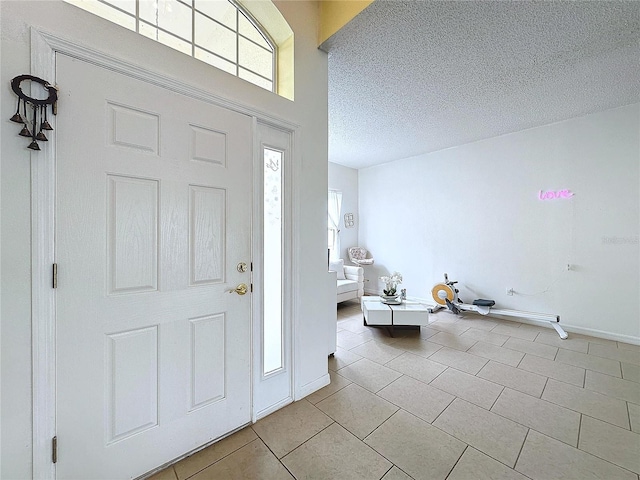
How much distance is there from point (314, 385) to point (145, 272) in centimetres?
156

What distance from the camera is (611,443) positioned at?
1589 mm

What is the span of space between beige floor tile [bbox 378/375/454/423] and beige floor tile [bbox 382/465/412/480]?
51 cm

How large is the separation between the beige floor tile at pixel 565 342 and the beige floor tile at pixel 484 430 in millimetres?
1994

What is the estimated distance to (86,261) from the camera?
3.95 ft

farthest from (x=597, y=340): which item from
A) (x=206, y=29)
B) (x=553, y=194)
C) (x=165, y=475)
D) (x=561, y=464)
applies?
(x=206, y=29)

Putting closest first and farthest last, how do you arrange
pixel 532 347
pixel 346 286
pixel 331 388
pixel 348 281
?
pixel 331 388, pixel 532 347, pixel 346 286, pixel 348 281

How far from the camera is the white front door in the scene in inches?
46.3

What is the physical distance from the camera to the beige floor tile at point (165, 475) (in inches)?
53.1

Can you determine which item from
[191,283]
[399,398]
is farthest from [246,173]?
[399,398]

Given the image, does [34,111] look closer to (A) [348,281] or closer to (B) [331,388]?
(B) [331,388]

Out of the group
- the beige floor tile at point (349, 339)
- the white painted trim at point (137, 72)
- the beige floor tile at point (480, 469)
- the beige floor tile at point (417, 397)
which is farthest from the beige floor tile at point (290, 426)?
the white painted trim at point (137, 72)

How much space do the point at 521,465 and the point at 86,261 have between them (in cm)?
254

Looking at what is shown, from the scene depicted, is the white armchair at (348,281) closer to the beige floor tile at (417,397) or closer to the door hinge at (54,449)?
the beige floor tile at (417,397)

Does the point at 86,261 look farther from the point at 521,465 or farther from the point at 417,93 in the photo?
the point at 417,93
